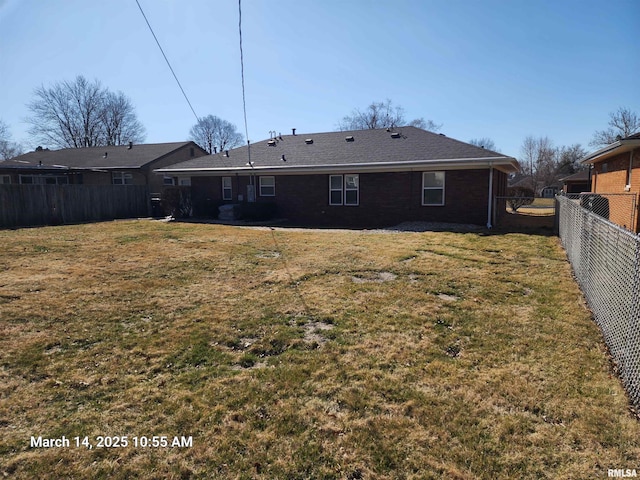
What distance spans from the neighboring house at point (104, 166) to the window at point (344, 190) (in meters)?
11.6

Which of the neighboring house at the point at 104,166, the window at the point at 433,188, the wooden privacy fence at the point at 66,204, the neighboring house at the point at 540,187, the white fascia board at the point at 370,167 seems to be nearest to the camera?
the white fascia board at the point at 370,167

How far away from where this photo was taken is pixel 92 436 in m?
2.71

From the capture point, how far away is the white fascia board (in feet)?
44.4

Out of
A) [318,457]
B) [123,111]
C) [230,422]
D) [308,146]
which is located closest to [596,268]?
[318,457]

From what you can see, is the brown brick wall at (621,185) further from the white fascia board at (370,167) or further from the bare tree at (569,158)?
the bare tree at (569,158)

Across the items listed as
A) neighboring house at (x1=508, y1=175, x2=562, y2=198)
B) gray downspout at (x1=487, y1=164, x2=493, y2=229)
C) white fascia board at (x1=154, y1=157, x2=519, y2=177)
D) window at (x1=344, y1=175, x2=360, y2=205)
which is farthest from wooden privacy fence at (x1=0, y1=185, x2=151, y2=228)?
neighboring house at (x1=508, y1=175, x2=562, y2=198)

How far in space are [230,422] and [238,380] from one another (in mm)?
588

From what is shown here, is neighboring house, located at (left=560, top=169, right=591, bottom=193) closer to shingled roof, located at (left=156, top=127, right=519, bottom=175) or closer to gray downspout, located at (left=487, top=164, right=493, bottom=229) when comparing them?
shingled roof, located at (left=156, top=127, right=519, bottom=175)

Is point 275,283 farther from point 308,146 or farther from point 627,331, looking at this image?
point 308,146

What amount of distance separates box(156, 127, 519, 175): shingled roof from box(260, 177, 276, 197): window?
0.72 metres

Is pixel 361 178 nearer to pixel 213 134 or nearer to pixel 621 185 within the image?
pixel 621 185

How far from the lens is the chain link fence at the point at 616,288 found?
3.21m

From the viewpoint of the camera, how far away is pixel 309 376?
11.5ft

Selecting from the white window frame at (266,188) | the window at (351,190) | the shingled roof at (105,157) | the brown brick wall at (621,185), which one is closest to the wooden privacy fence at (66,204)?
the white window frame at (266,188)
